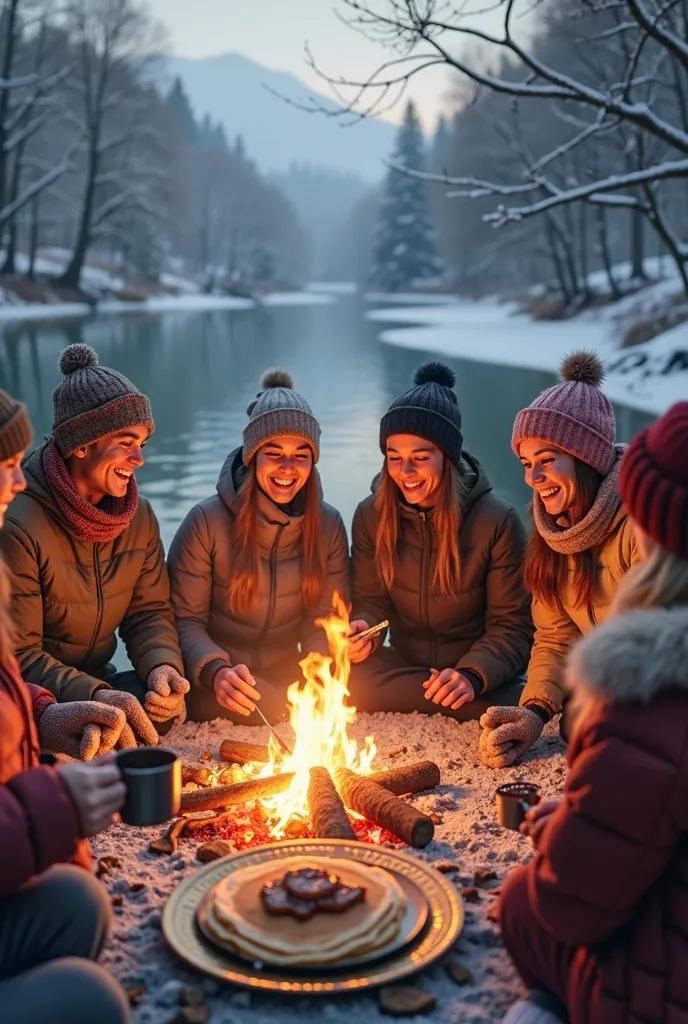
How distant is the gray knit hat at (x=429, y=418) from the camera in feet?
16.7

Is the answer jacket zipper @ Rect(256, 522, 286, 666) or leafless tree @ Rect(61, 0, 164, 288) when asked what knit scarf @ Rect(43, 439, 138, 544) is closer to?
jacket zipper @ Rect(256, 522, 286, 666)

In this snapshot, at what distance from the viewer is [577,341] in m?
24.9

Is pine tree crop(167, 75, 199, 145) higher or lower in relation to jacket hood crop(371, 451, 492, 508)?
higher

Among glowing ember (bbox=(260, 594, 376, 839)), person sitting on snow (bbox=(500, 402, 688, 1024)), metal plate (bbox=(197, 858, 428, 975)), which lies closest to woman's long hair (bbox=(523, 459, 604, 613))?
glowing ember (bbox=(260, 594, 376, 839))

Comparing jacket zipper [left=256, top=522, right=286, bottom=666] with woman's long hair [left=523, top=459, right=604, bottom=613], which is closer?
woman's long hair [left=523, top=459, right=604, bottom=613]

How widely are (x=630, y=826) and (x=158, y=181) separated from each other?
163 feet

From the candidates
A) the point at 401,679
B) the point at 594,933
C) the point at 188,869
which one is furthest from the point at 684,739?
the point at 401,679

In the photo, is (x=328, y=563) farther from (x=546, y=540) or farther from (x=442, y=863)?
(x=442, y=863)

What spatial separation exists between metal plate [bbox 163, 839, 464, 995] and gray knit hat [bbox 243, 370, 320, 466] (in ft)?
6.83

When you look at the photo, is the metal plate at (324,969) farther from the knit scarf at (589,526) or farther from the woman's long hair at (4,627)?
the knit scarf at (589,526)

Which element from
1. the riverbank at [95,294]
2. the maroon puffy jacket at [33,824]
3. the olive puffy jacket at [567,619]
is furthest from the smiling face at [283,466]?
the riverbank at [95,294]

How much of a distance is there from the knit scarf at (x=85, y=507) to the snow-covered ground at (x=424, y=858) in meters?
1.02

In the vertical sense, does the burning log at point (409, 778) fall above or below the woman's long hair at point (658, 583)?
below

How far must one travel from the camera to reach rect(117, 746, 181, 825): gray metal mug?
9.00ft
